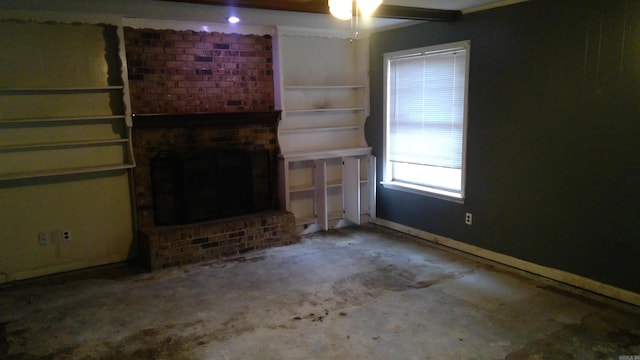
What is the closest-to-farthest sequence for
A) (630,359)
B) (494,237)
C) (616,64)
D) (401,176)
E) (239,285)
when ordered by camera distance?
(630,359) < (616,64) < (239,285) < (494,237) < (401,176)

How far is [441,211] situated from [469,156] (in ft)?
2.35

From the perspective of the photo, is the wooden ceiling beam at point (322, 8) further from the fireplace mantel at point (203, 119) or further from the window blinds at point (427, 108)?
the fireplace mantel at point (203, 119)

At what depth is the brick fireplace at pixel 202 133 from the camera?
15.0ft

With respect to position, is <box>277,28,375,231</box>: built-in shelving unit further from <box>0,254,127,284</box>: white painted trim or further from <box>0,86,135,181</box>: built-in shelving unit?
<box>0,254,127,284</box>: white painted trim

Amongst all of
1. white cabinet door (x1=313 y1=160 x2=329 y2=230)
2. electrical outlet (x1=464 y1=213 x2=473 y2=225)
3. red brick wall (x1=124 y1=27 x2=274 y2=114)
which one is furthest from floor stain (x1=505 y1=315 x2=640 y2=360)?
red brick wall (x1=124 y1=27 x2=274 y2=114)

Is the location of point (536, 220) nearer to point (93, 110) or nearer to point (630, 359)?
point (630, 359)

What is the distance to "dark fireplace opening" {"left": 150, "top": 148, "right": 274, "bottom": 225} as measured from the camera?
4.75 meters

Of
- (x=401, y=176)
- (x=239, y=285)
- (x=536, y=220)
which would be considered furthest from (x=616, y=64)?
(x=239, y=285)

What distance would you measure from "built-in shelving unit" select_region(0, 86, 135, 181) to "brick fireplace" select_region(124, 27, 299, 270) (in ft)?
0.65

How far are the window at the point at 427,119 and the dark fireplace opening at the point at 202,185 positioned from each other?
5.61 feet

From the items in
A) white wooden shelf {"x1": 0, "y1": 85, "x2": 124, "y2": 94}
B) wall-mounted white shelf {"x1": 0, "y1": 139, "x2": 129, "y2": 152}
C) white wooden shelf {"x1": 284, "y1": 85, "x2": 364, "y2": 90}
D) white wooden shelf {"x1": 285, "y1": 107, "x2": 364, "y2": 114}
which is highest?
white wooden shelf {"x1": 284, "y1": 85, "x2": 364, "y2": 90}

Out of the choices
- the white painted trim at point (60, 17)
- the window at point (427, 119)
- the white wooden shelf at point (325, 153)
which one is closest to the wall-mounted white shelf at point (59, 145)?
the white painted trim at point (60, 17)

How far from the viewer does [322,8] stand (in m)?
3.85

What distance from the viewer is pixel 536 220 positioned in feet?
13.3
